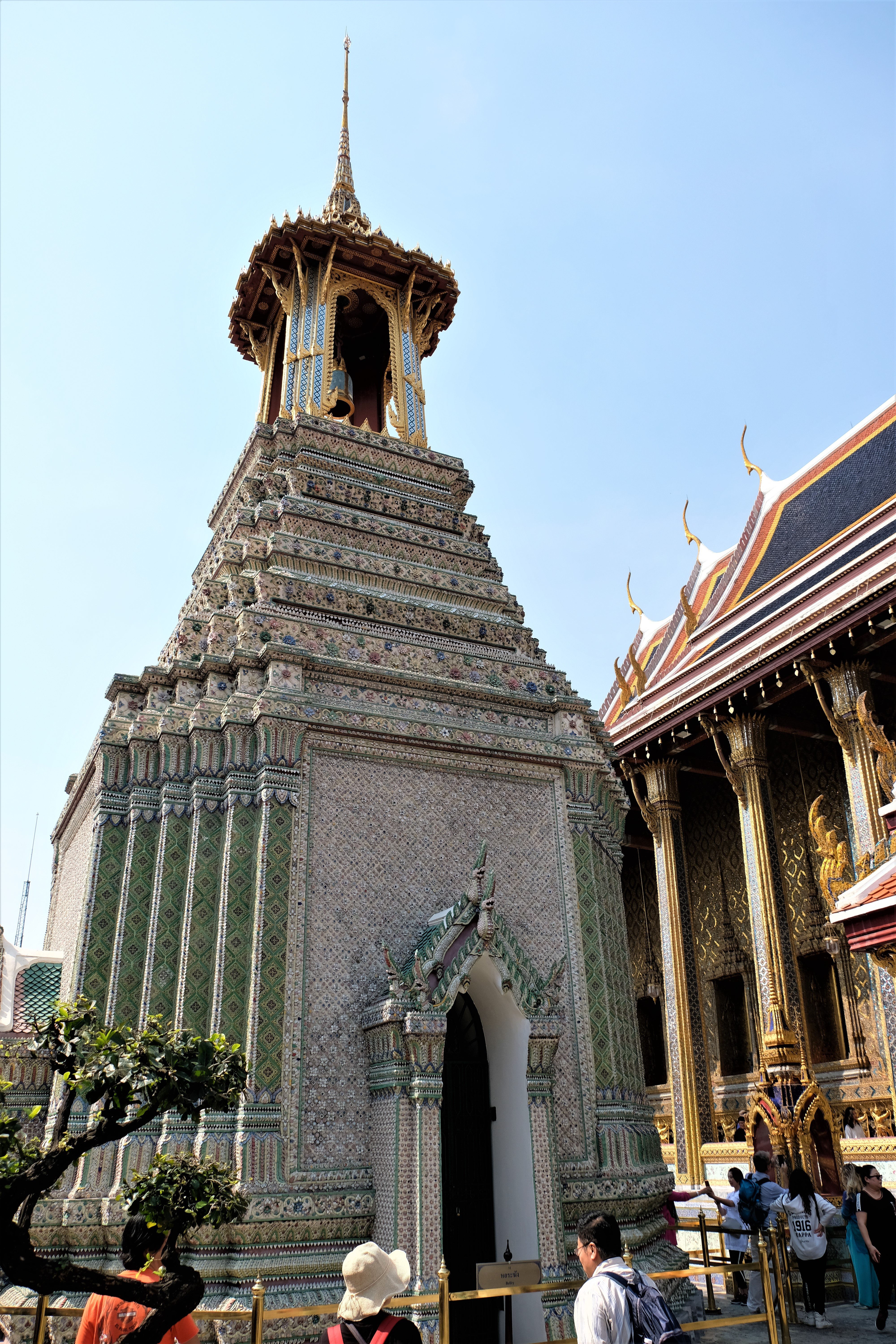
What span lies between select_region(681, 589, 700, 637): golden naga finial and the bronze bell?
26.5 ft

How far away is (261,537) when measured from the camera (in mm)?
9664

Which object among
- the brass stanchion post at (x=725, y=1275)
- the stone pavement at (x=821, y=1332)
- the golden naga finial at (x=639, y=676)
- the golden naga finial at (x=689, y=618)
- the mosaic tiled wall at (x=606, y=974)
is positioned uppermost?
the golden naga finial at (x=689, y=618)

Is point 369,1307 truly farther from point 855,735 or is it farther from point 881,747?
point 855,735

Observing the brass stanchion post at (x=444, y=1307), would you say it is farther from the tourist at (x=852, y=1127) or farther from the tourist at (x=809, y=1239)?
the tourist at (x=852, y=1127)

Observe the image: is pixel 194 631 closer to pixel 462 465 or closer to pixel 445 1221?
pixel 462 465

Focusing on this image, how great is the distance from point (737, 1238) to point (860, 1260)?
1105 millimetres

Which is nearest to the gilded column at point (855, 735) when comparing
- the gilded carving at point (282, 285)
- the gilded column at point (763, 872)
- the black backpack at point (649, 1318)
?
the gilded column at point (763, 872)

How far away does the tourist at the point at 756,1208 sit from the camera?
8.20 m

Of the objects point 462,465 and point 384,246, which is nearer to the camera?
point 462,465

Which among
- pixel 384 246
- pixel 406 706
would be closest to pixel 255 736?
Answer: pixel 406 706

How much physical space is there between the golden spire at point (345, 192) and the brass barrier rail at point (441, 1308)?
11.8 metres

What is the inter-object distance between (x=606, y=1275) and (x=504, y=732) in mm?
5963

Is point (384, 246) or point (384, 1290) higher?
point (384, 246)

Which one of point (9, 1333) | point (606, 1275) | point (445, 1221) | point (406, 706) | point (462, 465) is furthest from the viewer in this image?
point (462, 465)
